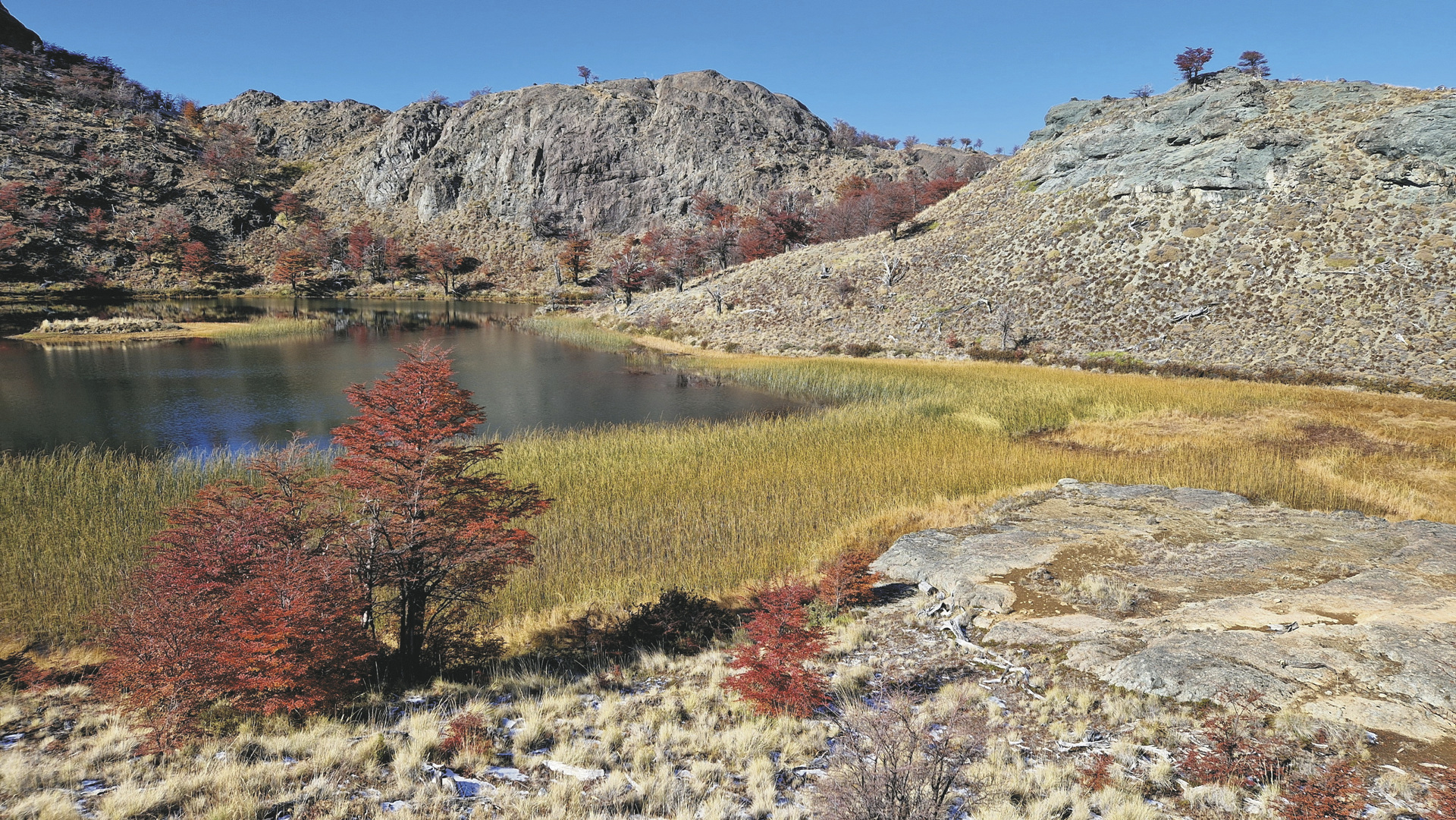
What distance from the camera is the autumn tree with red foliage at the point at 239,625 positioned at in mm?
6137

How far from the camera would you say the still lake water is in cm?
2227

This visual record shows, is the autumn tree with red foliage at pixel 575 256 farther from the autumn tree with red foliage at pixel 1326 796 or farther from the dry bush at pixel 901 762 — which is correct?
the autumn tree with red foliage at pixel 1326 796

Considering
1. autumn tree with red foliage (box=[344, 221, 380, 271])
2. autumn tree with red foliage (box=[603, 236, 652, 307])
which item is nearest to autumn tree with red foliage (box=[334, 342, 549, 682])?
autumn tree with red foliage (box=[603, 236, 652, 307])

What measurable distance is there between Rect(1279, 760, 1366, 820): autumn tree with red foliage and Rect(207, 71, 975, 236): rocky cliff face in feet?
409

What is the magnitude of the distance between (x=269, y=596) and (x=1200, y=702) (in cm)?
945

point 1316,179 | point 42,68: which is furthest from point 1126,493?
point 42,68

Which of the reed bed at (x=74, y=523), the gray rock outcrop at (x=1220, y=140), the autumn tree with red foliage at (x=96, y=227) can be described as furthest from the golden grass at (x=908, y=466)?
the autumn tree with red foliage at (x=96, y=227)

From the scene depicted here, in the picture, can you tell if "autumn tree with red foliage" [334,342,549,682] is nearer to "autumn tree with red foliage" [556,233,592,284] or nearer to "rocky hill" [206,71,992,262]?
"autumn tree with red foliage" [556,233,592,284]

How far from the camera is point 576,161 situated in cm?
13212

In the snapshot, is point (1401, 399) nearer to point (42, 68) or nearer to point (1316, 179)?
point (1316, 179)

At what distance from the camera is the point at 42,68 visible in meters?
131

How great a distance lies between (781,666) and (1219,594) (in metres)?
7.02

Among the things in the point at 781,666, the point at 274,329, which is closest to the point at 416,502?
the point at 781,666

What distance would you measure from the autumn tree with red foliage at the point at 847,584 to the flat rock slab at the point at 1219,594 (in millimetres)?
1179
